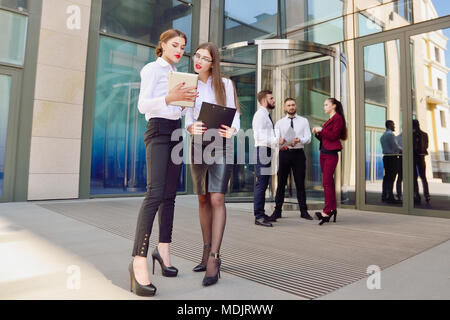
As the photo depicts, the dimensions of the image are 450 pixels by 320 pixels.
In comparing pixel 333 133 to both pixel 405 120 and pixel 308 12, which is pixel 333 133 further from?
pixel 308 12

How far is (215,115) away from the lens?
1.73 meters

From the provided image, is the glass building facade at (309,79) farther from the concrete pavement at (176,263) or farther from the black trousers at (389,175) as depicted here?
the concrete pavement at (176,263)

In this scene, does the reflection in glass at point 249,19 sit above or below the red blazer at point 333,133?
above

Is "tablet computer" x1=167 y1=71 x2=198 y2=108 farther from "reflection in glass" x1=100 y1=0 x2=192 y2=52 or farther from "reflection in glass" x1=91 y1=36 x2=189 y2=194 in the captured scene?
"reflection in glass" x1=100 y1=0 x2=192 y2=52

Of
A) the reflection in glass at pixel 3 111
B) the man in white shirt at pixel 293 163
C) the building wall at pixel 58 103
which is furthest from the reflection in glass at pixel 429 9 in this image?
the reflection in glass at pixel 3 111

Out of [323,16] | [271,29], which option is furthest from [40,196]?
[323,16]

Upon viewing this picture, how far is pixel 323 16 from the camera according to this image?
568 centimetres

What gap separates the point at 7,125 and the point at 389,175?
19.5ft

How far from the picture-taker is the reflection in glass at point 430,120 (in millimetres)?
4352

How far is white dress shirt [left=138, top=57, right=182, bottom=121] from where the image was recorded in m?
1.60

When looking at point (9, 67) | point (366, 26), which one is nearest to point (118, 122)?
A: point (9, 67)

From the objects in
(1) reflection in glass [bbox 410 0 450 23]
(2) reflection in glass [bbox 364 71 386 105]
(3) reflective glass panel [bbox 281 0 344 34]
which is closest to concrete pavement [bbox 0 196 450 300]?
(2) reflection in glass [bbox 364 71 386 105]
